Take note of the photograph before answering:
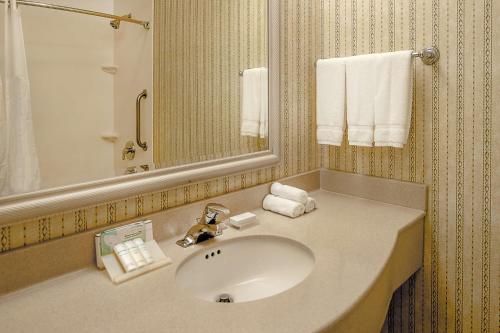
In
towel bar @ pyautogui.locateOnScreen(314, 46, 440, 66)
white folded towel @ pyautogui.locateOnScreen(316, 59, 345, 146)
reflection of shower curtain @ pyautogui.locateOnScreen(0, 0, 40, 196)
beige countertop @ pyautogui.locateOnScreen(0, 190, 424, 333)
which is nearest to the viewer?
beige countertop @ pyautogui.locateOnScreen(0, 190, 424, 333)

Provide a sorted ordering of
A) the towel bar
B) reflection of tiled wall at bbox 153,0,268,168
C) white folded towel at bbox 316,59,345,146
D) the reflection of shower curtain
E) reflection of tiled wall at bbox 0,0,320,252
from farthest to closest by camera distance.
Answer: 1. white folded towel at bbox 316,59,345,146
2. the towel bar
3. reflection of tiled wall at bbox 153,0,268,168
4. reflection of tiled wall at bbox 0,0,320,252
5. the reflection of shower curtain

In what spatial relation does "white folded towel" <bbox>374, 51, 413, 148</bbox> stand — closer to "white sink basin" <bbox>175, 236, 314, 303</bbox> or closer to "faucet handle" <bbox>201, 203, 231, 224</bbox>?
"white sink basin" <bbox>175, 236, 314, 303</bbox>

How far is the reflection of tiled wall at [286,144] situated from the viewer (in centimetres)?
93

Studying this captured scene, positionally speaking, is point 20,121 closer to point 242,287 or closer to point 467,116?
point 242,287

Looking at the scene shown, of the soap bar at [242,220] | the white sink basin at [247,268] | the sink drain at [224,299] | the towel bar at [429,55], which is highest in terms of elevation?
the towel bar at [429,55]

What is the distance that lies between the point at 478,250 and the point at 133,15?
1362 millimetres

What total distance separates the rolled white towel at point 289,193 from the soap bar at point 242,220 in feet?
0.59

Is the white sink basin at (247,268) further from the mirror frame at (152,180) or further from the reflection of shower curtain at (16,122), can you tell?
the reflection of shower curtain at (16,122)

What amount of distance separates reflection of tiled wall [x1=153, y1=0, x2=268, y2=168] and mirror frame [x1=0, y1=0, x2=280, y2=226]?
0.10 feet

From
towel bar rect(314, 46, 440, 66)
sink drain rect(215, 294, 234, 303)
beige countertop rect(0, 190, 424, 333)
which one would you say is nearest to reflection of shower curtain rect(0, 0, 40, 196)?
beige countertop rect(0, 190, 424, 333)

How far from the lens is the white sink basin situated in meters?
0.98

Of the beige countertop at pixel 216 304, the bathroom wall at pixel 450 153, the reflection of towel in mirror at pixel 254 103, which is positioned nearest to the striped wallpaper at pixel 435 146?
the bathroom wall at pixel 450 153

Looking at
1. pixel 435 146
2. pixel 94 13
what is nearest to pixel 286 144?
pixel 435 146

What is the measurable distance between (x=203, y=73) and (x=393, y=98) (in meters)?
0.70
